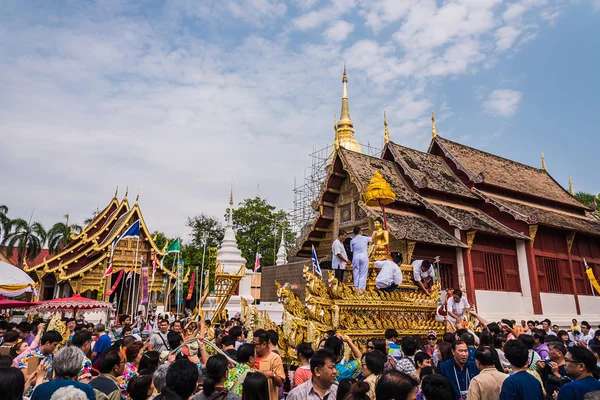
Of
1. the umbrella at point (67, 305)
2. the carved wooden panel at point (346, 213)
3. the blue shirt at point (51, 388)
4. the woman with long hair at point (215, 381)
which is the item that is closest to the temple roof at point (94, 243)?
the umbrella at point (67, 305)

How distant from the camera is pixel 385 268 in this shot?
8.80 m

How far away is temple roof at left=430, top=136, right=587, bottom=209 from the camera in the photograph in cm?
2109

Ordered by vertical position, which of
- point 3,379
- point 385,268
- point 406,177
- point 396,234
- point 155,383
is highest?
point 406,177

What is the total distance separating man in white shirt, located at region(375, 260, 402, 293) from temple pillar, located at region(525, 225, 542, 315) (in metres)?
11.9

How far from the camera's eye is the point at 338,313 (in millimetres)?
7715

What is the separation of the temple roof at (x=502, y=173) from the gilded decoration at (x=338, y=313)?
13.3 meters

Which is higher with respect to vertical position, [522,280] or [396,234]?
[396,234]

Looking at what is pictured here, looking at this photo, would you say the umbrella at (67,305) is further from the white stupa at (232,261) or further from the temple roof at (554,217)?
the temple roof at (554,217)

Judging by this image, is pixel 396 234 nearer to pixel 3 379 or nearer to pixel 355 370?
pixel 355 370

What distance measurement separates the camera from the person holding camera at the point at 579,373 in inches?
131

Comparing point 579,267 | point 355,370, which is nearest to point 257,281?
point 579,267

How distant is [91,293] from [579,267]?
89.2ft

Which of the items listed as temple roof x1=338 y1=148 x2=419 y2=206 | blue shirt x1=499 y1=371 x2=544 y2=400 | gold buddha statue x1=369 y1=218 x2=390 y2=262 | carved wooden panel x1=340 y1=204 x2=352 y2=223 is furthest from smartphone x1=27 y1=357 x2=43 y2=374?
carved wooden panel x1=340 y1=204 x2=352 y2=223

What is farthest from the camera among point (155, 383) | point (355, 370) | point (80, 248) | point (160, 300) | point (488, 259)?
point (160, 300)
